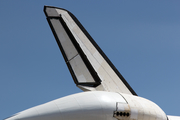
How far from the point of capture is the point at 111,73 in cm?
2266

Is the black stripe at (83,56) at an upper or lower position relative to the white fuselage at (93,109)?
upper

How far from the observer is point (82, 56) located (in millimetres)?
22234

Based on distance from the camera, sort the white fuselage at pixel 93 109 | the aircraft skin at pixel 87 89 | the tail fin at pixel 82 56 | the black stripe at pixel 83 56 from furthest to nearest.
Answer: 1. the tail fin at pixel 82 56
2. the black stripe at pixel 83 56
3. the aircraft skin at pixel 87 89
4. the white fuselage at pixel 93 109

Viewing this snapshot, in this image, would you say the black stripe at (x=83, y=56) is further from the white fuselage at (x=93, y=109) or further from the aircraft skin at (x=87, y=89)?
the white fuselage at (x=93, y=109)

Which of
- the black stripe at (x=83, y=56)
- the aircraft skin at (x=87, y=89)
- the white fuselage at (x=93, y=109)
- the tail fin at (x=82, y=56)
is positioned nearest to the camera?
the white fuselage at (x=93, y=109)

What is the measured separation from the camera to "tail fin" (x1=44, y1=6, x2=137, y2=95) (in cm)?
2105

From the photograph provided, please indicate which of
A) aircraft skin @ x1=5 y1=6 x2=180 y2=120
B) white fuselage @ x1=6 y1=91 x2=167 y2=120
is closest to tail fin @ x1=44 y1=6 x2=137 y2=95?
aircraft skin @ x1=5 y1=6 x2=180 y2=120

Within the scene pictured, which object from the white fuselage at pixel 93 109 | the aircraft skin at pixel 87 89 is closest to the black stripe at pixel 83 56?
the aircraft skin at pixel 87 89

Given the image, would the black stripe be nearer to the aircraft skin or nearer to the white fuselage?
the aircraft skin

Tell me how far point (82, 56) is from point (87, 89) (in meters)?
3.15

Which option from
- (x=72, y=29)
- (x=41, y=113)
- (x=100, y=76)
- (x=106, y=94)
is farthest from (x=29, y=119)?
(x=72, y=29)

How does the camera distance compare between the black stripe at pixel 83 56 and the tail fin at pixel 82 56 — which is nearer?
→ the black stripe at pixel 83 56

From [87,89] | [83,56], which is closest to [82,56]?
[83,56]

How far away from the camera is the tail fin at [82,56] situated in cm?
2105
